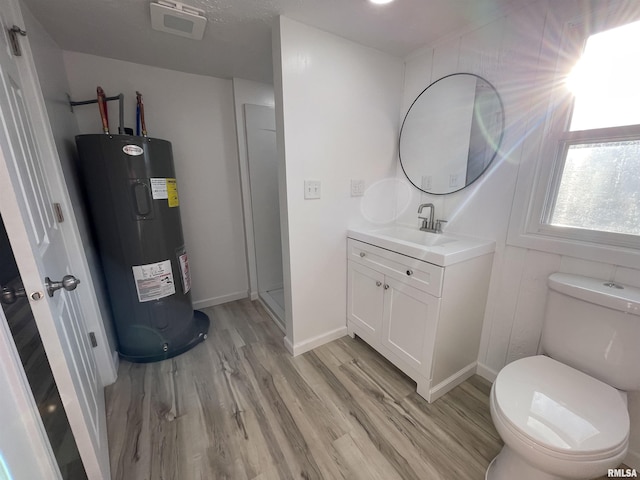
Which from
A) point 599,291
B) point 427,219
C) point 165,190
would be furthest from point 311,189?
point 599,291

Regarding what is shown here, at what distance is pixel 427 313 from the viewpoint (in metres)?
1.33

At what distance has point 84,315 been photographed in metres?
1.41

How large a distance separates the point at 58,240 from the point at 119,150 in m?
0.58

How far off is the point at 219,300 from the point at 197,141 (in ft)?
4.92

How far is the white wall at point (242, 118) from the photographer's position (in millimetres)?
2203

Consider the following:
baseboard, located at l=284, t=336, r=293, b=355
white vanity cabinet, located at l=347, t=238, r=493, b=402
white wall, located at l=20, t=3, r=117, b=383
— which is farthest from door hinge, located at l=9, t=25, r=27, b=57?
baseboard, located at l=284, t=336, r=293, b=355

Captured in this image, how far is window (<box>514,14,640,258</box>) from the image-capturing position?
1034 mm

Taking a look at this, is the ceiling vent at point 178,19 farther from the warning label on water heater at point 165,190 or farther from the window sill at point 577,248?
the window sill at point 577,248

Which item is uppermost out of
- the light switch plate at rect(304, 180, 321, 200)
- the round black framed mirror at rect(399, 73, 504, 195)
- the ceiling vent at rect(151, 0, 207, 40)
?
the ceiling vent at rect(151, 0, 207, 40)

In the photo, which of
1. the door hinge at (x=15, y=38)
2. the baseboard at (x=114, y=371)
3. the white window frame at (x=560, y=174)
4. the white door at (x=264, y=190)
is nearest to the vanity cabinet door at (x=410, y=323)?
the white window frame at (x=560, y=174)

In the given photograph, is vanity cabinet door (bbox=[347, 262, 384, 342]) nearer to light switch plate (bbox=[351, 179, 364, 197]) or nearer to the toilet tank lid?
light switch plate (bbox=[351, 179, 364, 197])

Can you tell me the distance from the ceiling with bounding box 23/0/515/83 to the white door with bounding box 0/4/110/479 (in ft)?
1.25

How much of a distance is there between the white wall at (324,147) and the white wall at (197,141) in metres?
0.99

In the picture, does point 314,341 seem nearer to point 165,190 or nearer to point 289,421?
point 289,421
